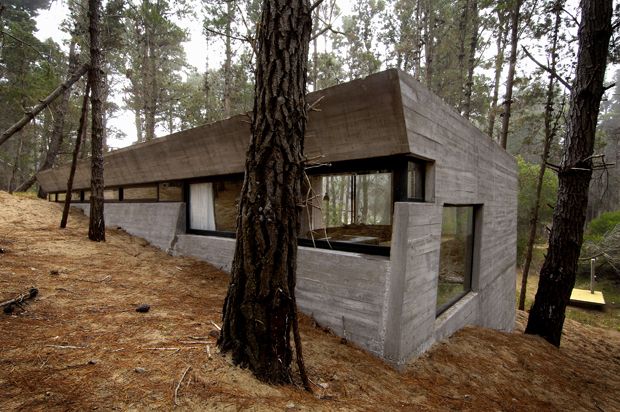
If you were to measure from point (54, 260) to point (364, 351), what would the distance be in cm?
519

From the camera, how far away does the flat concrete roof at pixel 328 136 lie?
3.40 meters

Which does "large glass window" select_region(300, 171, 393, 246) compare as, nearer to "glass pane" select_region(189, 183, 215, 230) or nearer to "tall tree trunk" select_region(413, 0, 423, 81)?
"glass pane" select_region(189, 183, 215, 230)

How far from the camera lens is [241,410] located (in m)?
1.91

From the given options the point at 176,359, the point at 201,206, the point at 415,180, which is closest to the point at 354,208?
the point at 415,180

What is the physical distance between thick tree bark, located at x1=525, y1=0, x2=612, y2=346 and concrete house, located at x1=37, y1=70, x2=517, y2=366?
1.13 meters

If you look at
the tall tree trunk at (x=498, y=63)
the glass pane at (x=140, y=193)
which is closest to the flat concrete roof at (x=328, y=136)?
the glass pane at (x=140, y=193)

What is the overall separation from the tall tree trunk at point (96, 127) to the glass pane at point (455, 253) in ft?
23.0

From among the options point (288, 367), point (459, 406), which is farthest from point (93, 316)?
point (459, 406)

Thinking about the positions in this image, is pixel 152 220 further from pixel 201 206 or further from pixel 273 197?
pixel 273 197

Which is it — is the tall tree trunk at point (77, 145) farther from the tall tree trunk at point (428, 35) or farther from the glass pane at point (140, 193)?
the tall tree trunk at point (428, 35)

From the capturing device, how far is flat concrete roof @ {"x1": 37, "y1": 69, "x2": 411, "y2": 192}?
3.40 metres

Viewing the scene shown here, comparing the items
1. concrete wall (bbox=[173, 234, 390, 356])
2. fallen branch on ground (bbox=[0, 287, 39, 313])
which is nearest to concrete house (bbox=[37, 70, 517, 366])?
concrete wall (bbox=[173, 234, 390, 356])

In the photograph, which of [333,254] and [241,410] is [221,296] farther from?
[241,410]

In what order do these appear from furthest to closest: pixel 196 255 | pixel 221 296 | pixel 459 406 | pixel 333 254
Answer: pixel 196 255 < pixel 221 296 < pixel 333 254 < pixel 459 406
